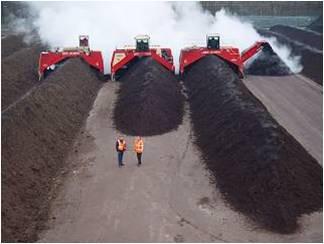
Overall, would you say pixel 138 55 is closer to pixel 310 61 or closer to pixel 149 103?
pixel 149 103

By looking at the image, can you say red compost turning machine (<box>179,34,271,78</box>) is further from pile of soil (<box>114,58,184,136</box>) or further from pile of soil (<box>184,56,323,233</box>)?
pile of soil (<box>184,56,323,233</box>)

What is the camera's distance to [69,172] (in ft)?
56.7

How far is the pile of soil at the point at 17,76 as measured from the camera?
26.8 metres

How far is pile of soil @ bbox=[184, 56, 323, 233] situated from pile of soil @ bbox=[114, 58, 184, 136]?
4.83ft

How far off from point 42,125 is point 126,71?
12.9 m

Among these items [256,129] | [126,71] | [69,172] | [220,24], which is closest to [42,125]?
[69,172]

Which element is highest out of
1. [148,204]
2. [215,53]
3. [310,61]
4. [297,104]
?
[215,53]

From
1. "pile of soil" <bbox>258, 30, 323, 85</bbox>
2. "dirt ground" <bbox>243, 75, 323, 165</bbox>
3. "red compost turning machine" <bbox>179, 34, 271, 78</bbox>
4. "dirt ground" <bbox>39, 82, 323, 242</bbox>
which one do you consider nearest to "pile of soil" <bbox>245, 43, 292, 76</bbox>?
"dirt ground" <bbox>243, 75, 323, 165</bbox>

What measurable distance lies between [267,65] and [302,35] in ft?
54.4

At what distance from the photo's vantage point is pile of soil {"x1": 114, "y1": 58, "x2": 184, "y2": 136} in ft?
71.1

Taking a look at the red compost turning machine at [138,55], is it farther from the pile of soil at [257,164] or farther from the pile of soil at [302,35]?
the pile of soil at [302,35]

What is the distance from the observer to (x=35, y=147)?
56.9 ft

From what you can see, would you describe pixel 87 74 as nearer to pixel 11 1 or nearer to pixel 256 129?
pixel 256 129

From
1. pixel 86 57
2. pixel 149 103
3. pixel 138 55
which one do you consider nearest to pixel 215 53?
pixel 138 55
